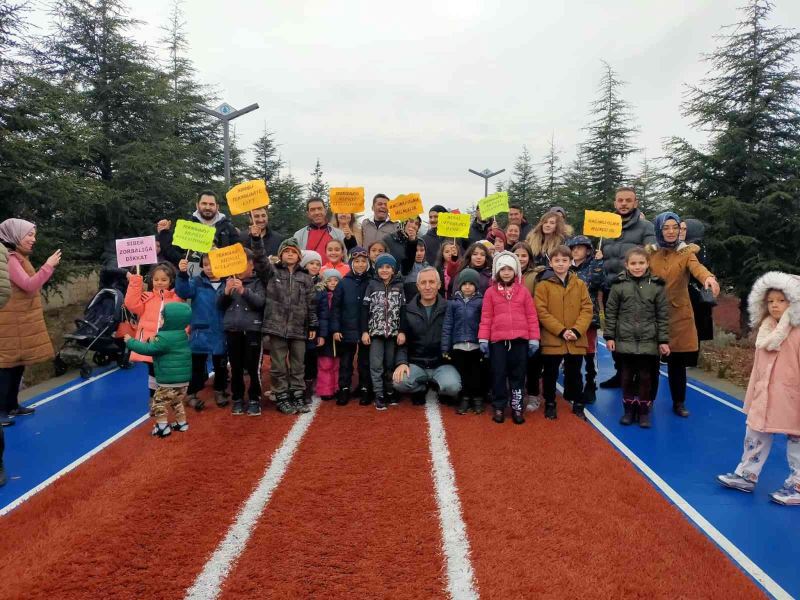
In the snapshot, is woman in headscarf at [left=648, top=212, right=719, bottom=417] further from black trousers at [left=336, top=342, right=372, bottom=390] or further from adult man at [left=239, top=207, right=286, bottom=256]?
adult man at [left=239, top=207, right=286, bottom=256]

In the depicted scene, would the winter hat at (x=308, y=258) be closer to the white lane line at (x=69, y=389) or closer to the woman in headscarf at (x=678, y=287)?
the white lane line at (x=69, y=389)

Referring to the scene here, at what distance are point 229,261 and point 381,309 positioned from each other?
1870 millimetres

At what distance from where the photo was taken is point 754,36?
14727 millimetres

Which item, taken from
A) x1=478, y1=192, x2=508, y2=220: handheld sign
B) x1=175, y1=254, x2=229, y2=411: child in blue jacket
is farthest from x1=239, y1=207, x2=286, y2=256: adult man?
x1=478, y1=192, x2=508, y2=220: handheld sign

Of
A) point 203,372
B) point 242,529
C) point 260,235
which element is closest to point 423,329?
point 260,235

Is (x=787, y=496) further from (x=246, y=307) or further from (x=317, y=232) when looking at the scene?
(x=317, y=232)

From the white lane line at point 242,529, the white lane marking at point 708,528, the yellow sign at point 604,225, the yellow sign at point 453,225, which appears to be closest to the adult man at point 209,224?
the white lane line at point 242,529

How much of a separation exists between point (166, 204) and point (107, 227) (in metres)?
2.29

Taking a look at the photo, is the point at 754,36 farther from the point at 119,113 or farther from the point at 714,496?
the point at 119,113

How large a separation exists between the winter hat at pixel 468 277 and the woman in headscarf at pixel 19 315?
4.56 m

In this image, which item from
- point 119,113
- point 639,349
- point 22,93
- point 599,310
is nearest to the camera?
point 639,349

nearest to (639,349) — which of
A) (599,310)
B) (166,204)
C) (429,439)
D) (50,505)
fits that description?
(599,310)

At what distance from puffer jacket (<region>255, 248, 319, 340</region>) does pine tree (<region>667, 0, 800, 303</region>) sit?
12623 mm

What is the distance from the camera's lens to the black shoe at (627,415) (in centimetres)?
579
